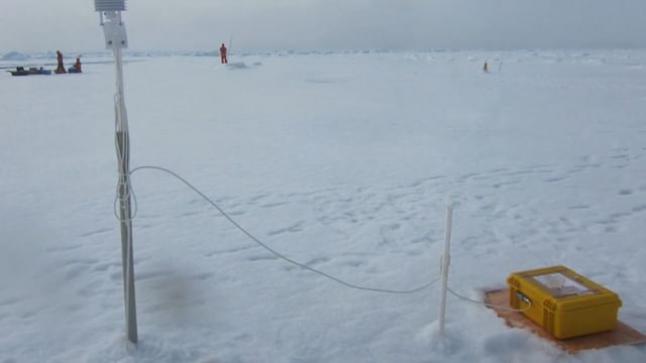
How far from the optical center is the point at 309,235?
5.34 metres

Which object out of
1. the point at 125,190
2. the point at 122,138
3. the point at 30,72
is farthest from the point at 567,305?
the point at 30,72

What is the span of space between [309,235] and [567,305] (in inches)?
104

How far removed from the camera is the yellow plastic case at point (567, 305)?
3281 mm

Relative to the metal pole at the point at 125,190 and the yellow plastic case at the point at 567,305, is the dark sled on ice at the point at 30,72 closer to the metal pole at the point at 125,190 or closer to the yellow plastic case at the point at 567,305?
the metal pole at the point at 125,190

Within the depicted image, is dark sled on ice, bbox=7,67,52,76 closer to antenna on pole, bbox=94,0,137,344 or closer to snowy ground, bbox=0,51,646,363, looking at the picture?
snowy ground, bbox=0,51,646,363

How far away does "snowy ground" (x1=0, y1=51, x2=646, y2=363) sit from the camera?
11.3ft

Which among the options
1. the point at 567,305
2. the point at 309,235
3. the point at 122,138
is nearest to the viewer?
the point at 122,138

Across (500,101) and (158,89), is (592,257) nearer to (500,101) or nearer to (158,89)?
(500,101)

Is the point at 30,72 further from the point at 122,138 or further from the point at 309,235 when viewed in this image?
the point at 122,138

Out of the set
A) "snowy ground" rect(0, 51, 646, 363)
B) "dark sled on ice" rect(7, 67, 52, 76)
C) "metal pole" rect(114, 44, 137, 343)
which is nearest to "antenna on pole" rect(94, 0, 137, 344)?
"metal pole" rect(114, 44, 137, 343)

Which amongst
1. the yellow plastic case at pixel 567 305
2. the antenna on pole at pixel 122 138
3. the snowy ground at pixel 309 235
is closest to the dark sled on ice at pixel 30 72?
the snowy ground at pixel 309 235

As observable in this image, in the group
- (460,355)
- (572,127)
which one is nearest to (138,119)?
(572,127)

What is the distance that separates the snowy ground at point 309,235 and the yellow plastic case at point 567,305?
168 millimetres

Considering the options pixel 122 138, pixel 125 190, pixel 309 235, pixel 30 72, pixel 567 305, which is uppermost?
pixel 30 72
